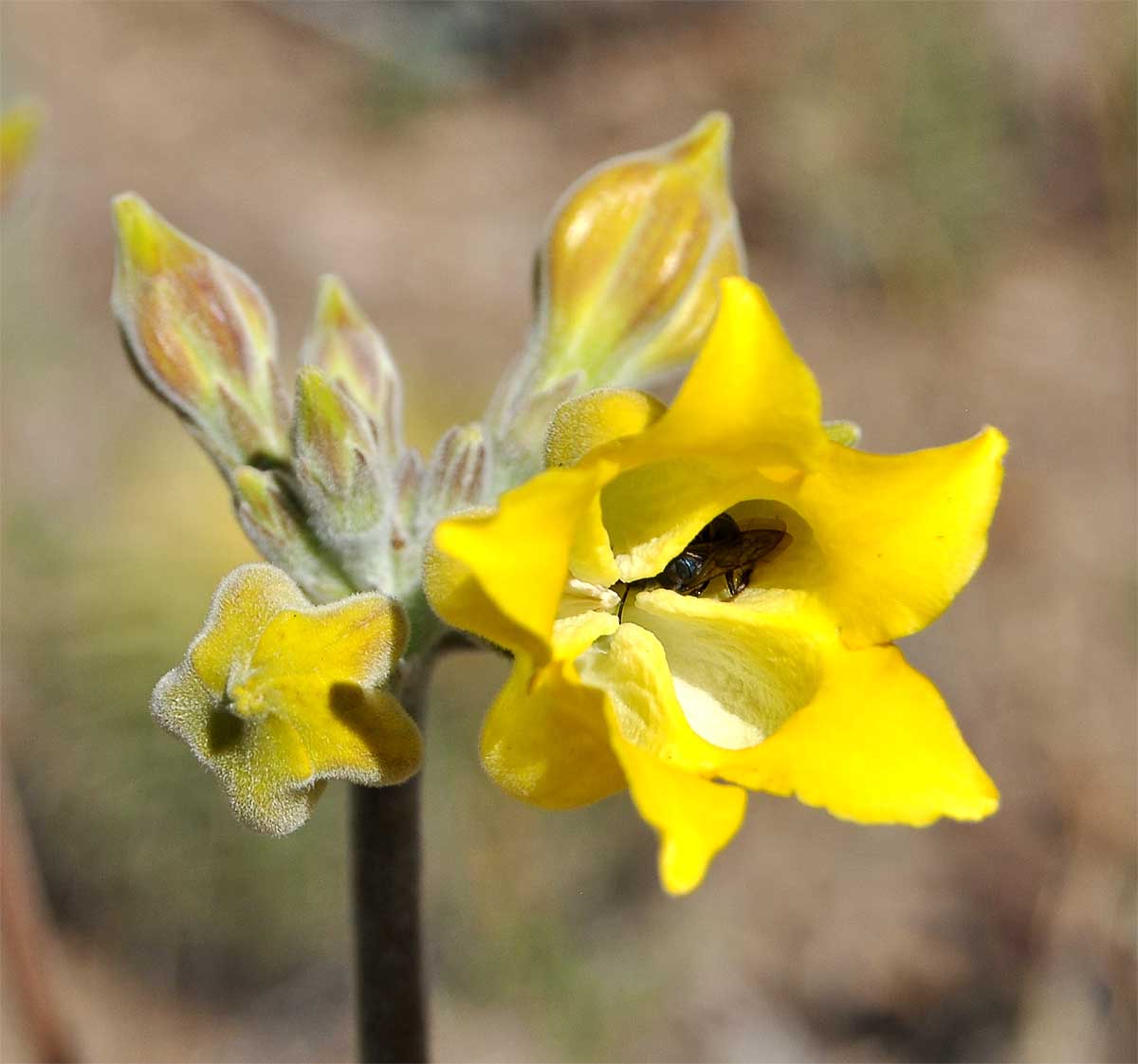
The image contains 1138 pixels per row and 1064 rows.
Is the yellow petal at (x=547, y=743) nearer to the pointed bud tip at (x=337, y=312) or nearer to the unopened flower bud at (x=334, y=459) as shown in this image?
the unopened flower bud at (x=334, y=459)

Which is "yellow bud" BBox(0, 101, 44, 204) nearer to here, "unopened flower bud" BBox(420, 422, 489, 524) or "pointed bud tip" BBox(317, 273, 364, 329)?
"pointed bud tip" BBox(317, 273, 364, 329)

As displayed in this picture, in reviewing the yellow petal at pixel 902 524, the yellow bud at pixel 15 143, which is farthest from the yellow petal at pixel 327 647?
the yellow bud at pixel 15 143

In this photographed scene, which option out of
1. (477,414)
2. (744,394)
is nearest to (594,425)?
(744,394)

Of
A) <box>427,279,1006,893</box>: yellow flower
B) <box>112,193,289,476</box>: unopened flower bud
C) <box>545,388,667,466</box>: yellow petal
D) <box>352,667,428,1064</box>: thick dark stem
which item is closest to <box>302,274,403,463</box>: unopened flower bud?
<box>112,193,289,476</box>: unopened flower bud

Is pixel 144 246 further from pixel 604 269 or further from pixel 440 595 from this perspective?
pixel 440 595

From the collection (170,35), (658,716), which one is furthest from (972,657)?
(170,35)
